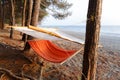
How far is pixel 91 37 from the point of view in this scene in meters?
4.16

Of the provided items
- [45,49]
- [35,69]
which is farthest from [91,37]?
[35,69]

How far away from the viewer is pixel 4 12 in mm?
17938

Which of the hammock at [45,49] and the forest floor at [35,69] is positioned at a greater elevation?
the hammock at [45,49]

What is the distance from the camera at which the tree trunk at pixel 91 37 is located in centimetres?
411

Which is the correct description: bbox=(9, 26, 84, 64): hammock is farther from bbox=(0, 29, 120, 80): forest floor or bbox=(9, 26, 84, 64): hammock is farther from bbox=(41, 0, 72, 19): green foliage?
bbox=(41, 0, 72, 19): green foliage

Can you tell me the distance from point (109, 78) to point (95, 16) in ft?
12.6

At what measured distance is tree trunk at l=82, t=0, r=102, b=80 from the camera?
411 centimetres

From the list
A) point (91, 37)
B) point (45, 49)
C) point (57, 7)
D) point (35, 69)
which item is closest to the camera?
point (91, 37)

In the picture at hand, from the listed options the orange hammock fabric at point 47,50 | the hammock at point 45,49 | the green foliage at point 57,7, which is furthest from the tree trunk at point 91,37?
the green foliage at point 57,7

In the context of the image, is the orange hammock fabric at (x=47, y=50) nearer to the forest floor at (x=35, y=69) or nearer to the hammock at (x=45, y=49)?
the hammock at (x=45, y=49)

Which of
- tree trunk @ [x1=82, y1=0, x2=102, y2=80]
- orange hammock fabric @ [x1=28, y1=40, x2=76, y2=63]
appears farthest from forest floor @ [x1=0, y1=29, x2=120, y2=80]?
tree trunk @ [x1=82, y1=0, x2=102, y2=80]

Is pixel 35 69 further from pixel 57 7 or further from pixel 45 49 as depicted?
pixel 57 7

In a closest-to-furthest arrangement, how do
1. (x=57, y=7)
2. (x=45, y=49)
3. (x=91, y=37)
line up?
(x=91, y=37) → (x=45, y=49) → (x=57, y=7)

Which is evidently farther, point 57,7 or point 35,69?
point 57,7
